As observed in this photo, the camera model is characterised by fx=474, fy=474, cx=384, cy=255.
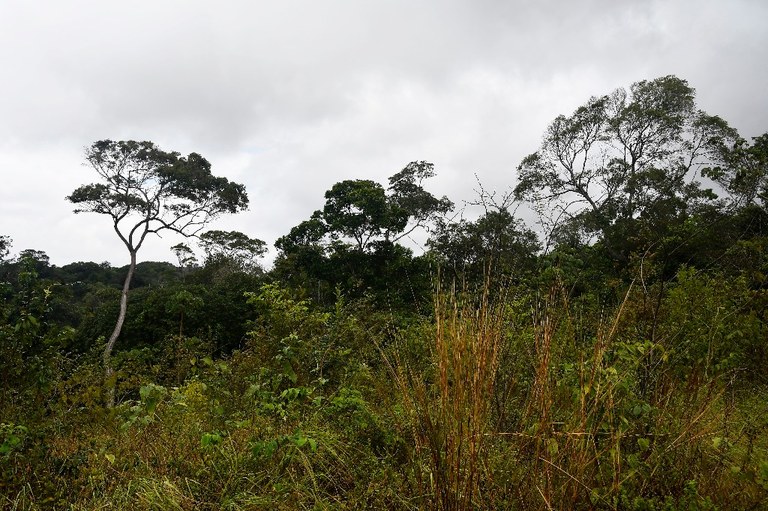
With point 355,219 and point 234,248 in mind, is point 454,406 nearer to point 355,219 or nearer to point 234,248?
point 355,219

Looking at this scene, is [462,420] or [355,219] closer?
[462,420]

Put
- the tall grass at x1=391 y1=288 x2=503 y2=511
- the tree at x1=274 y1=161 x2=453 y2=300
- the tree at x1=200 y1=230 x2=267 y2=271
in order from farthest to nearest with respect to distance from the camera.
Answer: the tree at x1=200 y1=230 x2=267 y2=271 → the tree at x1=274 y1=161 x2=453 y2=300 → the tall grass at x1=391 y1=288 x2=503 y2=511

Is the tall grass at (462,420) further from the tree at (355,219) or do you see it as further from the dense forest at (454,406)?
the tree at (355,219)

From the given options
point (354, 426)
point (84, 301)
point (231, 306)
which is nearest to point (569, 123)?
point (231, 306)

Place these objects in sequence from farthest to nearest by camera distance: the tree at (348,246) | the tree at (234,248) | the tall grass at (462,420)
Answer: the tree at (234,248) < the tree at (348,246) < the tall grass at (462,420)

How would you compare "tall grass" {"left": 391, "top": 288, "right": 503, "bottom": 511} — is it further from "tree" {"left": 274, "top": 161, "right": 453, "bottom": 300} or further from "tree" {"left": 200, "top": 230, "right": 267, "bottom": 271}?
"tree" {"left": 200, "top": 230, "right": 267, "bottom": 271}

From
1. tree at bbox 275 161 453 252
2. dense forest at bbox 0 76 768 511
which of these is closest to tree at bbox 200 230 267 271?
tree at bbox 275 161 453 252

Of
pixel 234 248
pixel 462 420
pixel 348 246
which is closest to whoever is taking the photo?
pixel 462 420

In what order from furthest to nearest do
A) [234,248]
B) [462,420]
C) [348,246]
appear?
1. [234,248]
2. [348,246]
3. [462,420]

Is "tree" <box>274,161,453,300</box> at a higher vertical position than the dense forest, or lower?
higher

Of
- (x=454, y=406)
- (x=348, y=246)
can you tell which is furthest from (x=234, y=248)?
(x=454, y=406)

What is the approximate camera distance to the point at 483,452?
5.63 feet

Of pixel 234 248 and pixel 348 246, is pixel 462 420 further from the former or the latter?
pixel 234 248

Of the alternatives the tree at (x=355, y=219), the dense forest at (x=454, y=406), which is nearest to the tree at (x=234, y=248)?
the tree at (x=355, y=219)
